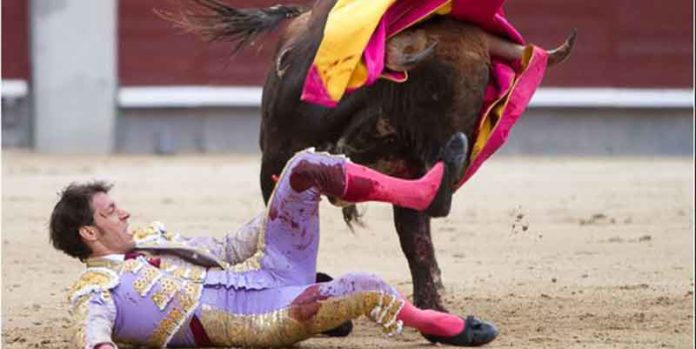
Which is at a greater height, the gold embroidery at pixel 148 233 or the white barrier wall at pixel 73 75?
the gold embroidery at pixel 148 233

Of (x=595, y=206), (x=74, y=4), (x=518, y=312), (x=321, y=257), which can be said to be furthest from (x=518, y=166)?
(x=518, y=312)

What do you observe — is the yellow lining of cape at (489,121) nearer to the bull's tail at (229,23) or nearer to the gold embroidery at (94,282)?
the bull's tail at (229,23)

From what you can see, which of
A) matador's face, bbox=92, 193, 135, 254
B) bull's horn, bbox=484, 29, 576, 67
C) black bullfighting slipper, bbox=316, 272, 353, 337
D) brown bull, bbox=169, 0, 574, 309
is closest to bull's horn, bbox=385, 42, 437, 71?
brown bull, bbox=169, 0, 574, 309

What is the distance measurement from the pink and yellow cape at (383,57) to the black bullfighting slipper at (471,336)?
63 centimetres

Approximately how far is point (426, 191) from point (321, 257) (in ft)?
6.86

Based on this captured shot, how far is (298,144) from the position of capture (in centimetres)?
430

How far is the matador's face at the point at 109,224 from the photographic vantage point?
11.7ft

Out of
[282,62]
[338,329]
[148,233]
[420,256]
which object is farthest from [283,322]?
[282,62]

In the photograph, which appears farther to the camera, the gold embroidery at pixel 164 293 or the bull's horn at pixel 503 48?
the bull's horn at pixel 503 48

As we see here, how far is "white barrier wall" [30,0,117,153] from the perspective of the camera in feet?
34.2

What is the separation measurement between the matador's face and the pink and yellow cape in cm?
66

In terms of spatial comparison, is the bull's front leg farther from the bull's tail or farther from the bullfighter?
the bull's tail

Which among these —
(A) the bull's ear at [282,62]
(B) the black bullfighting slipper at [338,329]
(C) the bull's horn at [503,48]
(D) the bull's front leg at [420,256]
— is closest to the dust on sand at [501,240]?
(B) the black bullfighting slipper at [338,329]

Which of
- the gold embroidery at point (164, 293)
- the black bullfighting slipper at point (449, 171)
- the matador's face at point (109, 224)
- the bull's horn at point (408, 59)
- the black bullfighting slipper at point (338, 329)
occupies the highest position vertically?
the bull's horn at point (408, 59)
